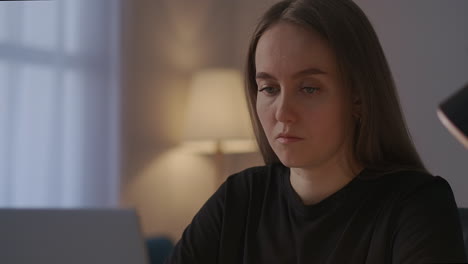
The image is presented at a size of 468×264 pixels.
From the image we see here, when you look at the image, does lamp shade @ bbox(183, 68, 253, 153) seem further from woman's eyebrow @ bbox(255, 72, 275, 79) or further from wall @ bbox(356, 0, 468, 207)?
woman's eyebrow @ bbox(255, 72, 275, 79)

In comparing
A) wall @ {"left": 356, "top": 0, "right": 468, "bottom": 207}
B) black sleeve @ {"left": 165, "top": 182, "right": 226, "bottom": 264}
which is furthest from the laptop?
Result: wall @ {"left": 356, "top": 0, "right": 468, "bottom": 207}

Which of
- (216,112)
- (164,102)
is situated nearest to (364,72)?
(216,112)

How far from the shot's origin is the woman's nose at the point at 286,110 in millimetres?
1179

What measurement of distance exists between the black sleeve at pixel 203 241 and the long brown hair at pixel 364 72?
1.13 ft

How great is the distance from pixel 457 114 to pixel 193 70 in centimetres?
295

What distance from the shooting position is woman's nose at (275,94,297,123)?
1179mm

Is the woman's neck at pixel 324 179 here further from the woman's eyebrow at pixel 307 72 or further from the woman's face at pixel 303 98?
the woman's eyebrow at pixel 307 72

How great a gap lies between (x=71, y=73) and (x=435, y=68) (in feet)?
5.53

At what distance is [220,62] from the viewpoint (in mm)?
3742

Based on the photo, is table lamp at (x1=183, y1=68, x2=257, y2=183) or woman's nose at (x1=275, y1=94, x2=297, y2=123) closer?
woman's nose at (x1=275, y1=94, x2=297, y2=123)

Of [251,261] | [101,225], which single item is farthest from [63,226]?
[251,261]

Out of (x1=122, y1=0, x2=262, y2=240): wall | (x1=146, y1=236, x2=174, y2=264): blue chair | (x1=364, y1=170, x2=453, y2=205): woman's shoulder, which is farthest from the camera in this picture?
(x1=122, y1=0, x2=262, y2=240): wall

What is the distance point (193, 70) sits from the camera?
3578 mm

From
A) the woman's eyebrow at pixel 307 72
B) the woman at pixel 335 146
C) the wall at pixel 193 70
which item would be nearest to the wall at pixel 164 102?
the wall at pixel 193 70
